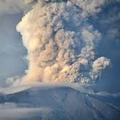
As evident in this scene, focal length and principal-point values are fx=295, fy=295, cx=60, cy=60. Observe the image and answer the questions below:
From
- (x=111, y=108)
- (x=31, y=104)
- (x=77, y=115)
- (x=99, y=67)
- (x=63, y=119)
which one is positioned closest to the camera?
(x=99, y=67)

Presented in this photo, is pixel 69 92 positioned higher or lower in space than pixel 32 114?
higher

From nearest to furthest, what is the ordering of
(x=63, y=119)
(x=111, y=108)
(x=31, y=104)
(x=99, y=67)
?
1. (x=99, y=67)
2. (x=63, y=119)
3. (x=31, y=104)
4. (x=111, y=108)

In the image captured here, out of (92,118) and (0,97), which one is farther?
(92,118)

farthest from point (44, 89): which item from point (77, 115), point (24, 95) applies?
point (77, 115)

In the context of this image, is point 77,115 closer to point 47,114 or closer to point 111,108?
point 47,114

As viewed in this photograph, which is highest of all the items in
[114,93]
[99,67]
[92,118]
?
[99,67]

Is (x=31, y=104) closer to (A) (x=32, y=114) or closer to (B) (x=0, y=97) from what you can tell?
(A) (x=32, y=114)

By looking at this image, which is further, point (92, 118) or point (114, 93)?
point (114, 93)

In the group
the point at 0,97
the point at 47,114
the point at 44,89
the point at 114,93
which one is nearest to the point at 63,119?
the point at 47,114

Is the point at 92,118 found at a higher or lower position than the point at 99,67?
lower
